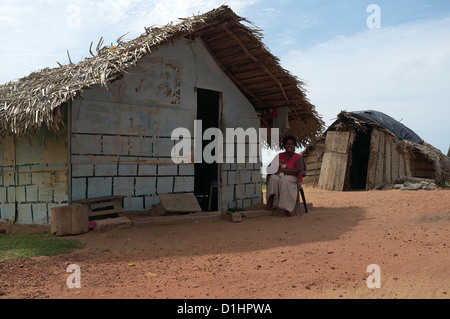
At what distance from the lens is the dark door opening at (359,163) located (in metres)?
15.4

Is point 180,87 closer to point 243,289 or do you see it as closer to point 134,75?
point 134,75

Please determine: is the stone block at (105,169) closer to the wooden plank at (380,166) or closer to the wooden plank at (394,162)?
the wooden plank at (380,166)

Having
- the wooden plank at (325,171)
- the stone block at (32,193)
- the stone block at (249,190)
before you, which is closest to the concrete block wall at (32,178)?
the stone block at (32,193)

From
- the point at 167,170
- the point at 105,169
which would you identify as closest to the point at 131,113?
the point at 105,169

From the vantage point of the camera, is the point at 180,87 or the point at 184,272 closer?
the point at 184,272

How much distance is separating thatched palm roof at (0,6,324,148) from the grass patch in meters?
1.59

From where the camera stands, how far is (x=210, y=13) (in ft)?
21.8

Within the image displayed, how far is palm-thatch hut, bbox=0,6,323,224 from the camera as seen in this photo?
239 inches

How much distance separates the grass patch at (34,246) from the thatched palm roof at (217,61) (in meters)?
1.59

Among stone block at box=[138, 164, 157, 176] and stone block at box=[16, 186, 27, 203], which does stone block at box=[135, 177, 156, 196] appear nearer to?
stone block at box=[138, 164, 157, 176]

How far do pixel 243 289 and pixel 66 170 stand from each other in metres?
3.98

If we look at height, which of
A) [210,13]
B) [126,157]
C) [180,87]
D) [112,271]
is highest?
[210,13]

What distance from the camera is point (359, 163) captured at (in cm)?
1552
